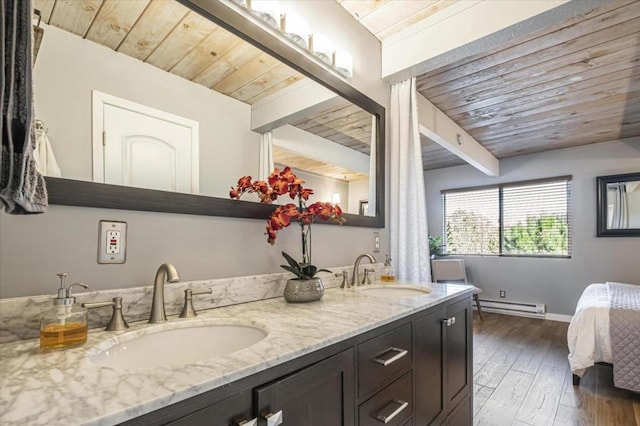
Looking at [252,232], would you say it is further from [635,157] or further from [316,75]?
[635,157]

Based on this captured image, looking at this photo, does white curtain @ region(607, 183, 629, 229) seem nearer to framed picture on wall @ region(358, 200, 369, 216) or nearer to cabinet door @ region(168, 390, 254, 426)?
framed picture on wall @ region(358, 200, 369, 216)

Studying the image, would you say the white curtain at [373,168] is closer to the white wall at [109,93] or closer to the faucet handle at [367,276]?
the faucet handle at [367,276]

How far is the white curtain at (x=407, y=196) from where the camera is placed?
2.12 metres

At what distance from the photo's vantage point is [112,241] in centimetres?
93

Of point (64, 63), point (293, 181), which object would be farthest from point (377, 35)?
point (64, 63)

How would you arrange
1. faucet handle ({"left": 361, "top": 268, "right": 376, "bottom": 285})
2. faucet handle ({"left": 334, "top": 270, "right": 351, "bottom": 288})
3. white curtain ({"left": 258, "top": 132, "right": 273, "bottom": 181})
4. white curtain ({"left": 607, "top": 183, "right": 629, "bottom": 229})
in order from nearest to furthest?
white curtain ({"left": 258, "top": 132, "right": 273, "bottom": 181}), faucet handle ({"left": 334, "top": 270, "right": 351, "bottom": 288}), faucet handle ({"left": 361, "top": 268, "right": 376, "bottom": 285}), white curtain ({"left": 607, "top": 183, "right": 629, "bottom": 229})

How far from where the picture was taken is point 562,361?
9.55 feet

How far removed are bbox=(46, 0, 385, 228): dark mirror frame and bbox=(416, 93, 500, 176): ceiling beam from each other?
975 millimetres

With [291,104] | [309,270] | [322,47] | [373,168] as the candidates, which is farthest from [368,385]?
[322,47]

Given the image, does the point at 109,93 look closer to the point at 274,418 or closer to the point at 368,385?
the point at 274,418

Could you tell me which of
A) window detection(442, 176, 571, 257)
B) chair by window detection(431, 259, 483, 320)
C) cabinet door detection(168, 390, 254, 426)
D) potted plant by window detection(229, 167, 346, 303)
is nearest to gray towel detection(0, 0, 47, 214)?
cabinet door detection(168, 390, 254, 426)

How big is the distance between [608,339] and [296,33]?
2858 millimetres

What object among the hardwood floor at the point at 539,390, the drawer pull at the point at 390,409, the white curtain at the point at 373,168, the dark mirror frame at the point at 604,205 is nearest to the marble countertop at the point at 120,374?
the drawer pull at the point at 390,409

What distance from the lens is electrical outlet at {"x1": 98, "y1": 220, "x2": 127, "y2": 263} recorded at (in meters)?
0.91
